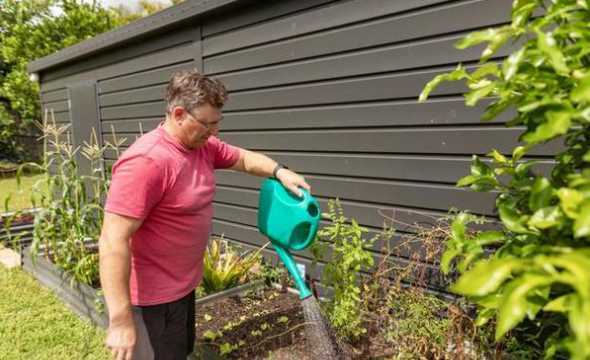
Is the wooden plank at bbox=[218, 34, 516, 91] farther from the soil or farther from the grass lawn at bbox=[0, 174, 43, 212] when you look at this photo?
the grass lawn at bbox=[0, 174, 43, 212]

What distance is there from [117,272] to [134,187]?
33 centimetres

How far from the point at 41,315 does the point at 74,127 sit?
473cm

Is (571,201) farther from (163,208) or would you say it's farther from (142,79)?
(142,79)

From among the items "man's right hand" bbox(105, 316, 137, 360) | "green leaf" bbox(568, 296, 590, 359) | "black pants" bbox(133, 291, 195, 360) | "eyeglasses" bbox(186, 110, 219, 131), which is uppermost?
"eyeglasses" bbox(186, 110, 219, 131)

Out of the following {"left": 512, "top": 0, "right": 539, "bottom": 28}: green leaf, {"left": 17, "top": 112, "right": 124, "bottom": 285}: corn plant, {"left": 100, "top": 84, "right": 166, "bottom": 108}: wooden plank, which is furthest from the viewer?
{"left": 100, "top": 84, "right": 166, "bottom": 108}: wooden plank

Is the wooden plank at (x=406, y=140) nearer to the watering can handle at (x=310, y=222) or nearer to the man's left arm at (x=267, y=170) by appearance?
the man's left arm at (x=267, y=170)

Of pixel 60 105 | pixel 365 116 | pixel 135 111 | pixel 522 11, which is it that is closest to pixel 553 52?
pixel 522 11

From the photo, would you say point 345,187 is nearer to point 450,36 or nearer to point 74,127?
point 450,36

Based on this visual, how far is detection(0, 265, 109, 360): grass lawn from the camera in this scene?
2.99m

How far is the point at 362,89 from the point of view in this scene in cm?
296

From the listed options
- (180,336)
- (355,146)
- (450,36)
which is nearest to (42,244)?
(180,336)

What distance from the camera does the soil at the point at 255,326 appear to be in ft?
8.48

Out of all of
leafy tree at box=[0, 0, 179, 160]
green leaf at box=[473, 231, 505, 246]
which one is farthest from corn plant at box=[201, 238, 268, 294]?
leafy tree at box=[0, 0, 179, 160]

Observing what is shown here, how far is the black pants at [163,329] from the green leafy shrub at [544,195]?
137 cm
